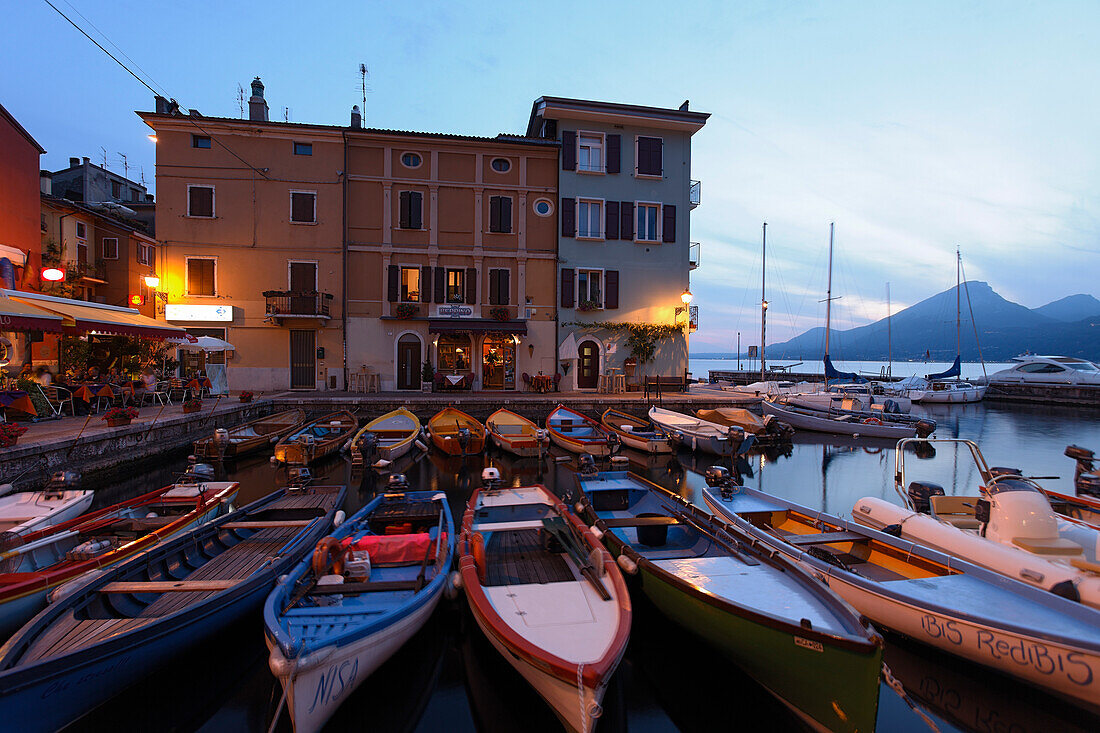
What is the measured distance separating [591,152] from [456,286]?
30.1 feet

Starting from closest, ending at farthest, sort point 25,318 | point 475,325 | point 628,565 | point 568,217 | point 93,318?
point 628,565, point 25,318, point 93,318, point 475,325, point 568,217

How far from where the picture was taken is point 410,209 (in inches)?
886

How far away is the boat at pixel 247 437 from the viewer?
43.4 feet

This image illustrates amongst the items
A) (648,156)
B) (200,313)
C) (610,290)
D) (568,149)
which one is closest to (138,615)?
(200,313)

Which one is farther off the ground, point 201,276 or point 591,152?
point 591,152

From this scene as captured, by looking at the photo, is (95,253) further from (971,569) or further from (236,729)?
(971,569)

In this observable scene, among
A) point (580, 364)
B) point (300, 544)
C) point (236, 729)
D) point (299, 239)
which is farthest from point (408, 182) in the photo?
point (236, 729)

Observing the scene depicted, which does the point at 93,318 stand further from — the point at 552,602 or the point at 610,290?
the point at 610,290

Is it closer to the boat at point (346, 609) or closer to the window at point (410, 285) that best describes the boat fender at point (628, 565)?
the boat at point (346, 609)

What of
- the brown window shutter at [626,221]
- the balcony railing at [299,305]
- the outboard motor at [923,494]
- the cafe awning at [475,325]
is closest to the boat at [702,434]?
the outboard motor at [923,494]

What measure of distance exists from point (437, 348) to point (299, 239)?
7653mm

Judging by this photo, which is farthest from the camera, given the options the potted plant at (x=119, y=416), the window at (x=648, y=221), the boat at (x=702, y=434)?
the window at (x=648, y=221)

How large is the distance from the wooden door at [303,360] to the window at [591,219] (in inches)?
523

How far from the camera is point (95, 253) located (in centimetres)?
2170
